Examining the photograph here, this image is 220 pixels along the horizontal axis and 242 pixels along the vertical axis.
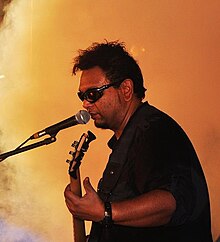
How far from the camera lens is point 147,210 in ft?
5.81

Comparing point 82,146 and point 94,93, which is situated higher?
point 94,93

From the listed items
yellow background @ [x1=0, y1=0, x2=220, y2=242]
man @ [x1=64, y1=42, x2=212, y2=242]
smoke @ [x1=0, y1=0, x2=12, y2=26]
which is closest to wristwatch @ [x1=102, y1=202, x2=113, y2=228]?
man @ [x1=64, y1=42, x2=212, y2=242]

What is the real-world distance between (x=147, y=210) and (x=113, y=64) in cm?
79

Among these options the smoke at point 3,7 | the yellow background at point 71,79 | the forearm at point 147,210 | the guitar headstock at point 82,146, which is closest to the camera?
the forearm at point 147,210

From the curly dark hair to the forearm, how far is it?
2.01 ft

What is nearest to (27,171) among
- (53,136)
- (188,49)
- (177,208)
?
(188,49)

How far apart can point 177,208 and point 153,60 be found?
5.39 ft

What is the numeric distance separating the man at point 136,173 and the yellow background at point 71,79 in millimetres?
922

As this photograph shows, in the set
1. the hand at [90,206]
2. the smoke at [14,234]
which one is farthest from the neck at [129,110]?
the smoke at [14,234]

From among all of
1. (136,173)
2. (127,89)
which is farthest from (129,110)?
(136,173)

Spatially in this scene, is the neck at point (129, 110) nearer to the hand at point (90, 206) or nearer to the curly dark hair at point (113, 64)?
the curly dark hair at point (113, 64)

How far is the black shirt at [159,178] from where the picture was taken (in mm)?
1843

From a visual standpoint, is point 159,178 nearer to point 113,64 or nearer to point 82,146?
point 82,146

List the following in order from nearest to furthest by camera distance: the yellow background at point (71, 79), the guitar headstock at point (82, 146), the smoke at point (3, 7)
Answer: the guitar headstock at point (82, 146), the yellow background at point (71, 79), the smoke at point (3, 7)
